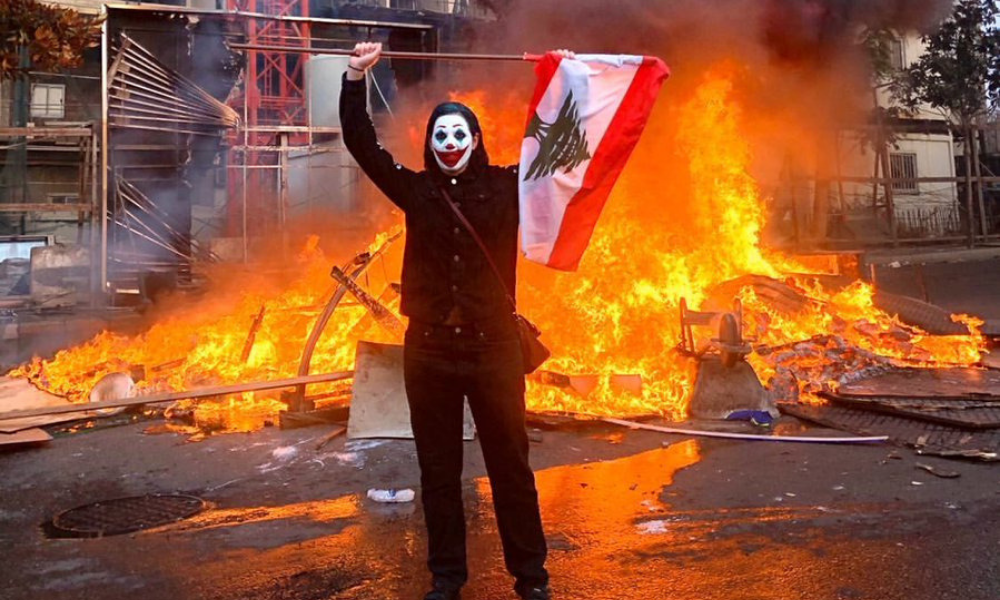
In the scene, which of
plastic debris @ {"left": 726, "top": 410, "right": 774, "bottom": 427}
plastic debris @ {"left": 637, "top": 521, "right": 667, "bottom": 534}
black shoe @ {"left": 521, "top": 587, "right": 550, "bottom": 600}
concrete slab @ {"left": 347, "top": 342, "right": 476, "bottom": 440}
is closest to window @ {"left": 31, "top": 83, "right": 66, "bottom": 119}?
concrete slab @ {"left": 347, "top": 342, "right": 476, "bottom": 440}

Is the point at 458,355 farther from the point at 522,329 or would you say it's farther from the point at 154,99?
the point at 154,99

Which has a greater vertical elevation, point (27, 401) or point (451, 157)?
point (451, 157)

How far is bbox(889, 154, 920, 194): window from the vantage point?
22.9 meters

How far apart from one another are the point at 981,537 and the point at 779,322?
495 centimetres

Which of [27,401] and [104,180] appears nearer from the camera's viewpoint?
[27,401]

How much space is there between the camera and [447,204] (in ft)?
9.59

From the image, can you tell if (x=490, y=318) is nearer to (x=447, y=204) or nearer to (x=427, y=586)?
(x=447, y=204)

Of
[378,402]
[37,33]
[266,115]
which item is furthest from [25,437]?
[266,115]

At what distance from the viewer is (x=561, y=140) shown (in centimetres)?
330

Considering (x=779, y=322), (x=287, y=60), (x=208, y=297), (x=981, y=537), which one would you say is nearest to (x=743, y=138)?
(x=779, y=322)

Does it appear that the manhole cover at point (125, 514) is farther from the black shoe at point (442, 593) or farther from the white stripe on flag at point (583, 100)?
the white stripe on flag at point (583, 100)

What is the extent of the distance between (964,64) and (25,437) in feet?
68.7

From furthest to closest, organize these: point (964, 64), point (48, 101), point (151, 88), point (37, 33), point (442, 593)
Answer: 1. point (48, 101)
2. point (964, 64)
3. point (151, 88)
4. point (37, 33)
5. point (442, 593)

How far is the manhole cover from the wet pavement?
113 millimetres
